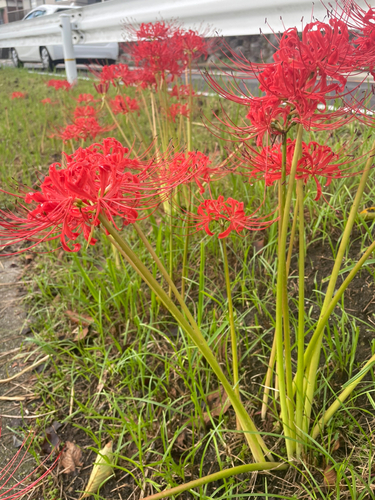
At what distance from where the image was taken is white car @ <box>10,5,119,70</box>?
916 centimetres

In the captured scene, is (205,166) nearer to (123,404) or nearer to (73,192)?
(73,192)

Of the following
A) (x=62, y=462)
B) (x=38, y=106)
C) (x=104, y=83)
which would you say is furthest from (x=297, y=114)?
(x=38, y=106)

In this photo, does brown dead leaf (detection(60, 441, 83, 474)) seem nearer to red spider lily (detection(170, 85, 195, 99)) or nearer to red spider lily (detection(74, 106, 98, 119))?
red spider lily (detection(74, 106, 98, 119))

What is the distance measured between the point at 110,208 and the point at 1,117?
5.41 m

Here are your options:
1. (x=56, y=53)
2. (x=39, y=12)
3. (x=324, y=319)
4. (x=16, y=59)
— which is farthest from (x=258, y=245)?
(x=16, y=59)

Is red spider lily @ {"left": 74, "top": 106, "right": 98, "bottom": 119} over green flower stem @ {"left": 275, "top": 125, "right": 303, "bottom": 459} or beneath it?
over

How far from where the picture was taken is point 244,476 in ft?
4.57

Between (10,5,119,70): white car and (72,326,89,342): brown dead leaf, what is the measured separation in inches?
272

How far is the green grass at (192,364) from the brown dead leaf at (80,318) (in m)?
0.03

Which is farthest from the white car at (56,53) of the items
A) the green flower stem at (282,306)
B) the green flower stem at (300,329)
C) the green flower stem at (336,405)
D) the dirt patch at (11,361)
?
the green flower stem at (336,405)

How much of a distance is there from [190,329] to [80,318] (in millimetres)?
1320

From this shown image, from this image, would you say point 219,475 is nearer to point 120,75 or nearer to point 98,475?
point 98,475

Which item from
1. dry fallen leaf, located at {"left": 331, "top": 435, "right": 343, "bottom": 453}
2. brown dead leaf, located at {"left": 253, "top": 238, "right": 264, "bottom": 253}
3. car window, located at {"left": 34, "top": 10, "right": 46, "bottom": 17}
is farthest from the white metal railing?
car window, located at {"left": 34, "top": 10, "right": 46, "bottom": 17}

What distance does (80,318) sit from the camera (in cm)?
221
